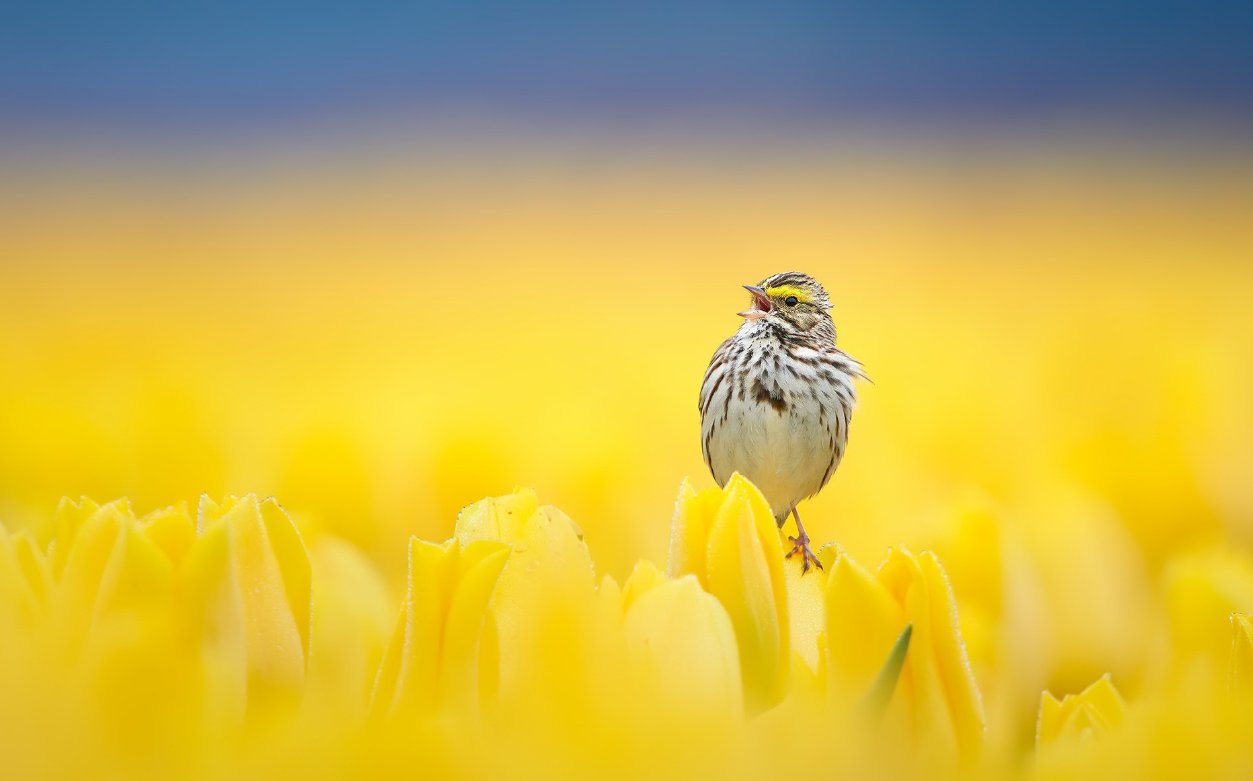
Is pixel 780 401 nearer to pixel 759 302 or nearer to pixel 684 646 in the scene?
pixel 759 302

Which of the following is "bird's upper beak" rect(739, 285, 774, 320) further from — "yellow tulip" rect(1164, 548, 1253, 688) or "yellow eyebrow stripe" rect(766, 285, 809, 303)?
"yellow tulip" rect(1164, 548, 1253, 688)

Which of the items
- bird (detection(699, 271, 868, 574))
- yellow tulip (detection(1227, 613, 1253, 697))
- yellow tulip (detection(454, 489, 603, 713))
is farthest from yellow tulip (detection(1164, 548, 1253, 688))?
bird (detection(699, 271, 868, 574))

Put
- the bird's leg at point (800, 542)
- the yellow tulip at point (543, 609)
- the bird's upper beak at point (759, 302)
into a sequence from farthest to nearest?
the bird's upper beak at point (759, 302) → the bird's leg at point (800, 542) → the yellow tulip at point (543, 609)

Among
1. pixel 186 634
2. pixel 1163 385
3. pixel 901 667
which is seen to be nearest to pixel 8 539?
pixel 186 634

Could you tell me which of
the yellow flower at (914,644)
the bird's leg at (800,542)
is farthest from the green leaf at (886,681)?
the bird's leg at (800,542)

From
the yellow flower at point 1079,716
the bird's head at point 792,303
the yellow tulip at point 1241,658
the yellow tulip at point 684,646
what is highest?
the bird's head at point 792,303

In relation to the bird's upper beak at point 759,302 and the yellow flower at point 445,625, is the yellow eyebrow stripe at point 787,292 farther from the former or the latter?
the yellow flower at point 445,625
